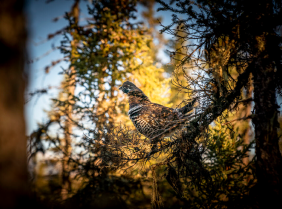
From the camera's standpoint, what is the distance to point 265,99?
2334mm

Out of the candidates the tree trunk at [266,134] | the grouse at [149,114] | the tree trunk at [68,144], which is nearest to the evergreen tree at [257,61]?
the tree trunk at [266,134]

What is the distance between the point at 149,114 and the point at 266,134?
1.92 m

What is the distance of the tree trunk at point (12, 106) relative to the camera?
1.78 meters

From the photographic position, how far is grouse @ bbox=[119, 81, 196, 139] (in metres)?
2.95

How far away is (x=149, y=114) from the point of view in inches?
131

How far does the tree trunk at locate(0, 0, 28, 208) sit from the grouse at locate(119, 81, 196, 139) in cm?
190

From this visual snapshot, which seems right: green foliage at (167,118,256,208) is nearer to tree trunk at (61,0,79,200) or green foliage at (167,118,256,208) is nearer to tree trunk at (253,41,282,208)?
tree trunk at (253,41,282,208)

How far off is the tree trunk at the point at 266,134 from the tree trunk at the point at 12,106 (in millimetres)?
3009

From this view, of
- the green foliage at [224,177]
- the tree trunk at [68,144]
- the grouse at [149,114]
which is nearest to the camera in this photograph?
the grouse at [149,114]

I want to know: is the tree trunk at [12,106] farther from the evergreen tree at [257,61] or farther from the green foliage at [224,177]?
the green foliage at [224,177]

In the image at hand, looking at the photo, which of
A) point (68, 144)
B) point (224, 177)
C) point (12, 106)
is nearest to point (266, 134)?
point (224, 177)

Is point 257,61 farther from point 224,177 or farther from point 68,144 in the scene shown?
point 68,144

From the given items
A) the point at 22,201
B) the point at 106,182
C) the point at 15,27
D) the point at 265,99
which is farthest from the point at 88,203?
the point at 265,99

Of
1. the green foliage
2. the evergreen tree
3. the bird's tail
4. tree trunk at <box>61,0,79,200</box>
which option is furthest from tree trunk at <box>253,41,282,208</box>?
tree trunk at <box>61,0,79,200</box>
